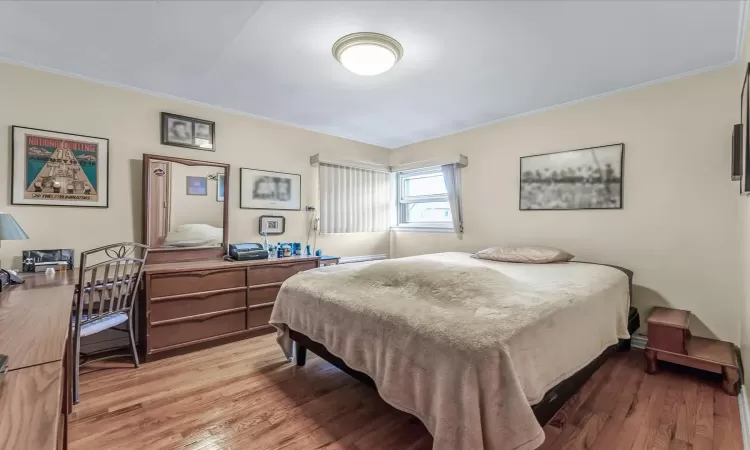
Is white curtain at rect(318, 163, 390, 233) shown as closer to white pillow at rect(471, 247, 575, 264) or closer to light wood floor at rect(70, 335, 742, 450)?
white pillow at rect(471, 247, 575, 264)

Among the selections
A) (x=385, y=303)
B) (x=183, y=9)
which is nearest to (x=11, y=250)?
(x=183, y=9)

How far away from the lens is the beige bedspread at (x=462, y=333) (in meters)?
1.20

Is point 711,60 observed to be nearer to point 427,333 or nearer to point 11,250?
point 427,333

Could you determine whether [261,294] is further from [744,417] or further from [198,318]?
[744,417]

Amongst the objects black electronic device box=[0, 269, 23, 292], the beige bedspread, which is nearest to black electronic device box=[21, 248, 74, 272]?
black electronic device box=[0, 269, 23, 292]

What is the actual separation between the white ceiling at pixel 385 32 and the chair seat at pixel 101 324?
1866mm

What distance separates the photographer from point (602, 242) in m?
3.05

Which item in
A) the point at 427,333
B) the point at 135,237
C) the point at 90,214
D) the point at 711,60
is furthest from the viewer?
the point at 135,237

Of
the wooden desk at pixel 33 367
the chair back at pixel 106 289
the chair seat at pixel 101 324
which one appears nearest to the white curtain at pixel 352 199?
the chair back at pixel 106 289

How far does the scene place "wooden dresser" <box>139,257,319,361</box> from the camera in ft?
8.61

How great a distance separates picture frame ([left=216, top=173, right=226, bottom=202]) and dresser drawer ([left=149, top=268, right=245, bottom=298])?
813 mm

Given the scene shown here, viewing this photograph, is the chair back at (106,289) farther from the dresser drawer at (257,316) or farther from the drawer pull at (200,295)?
the dresser drawer at (257,316)

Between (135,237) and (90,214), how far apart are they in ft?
1.20

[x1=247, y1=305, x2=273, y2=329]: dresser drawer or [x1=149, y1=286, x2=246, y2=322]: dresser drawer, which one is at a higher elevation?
[x1=149, y1=286, x2=246, y2=322]: dresser drawer
